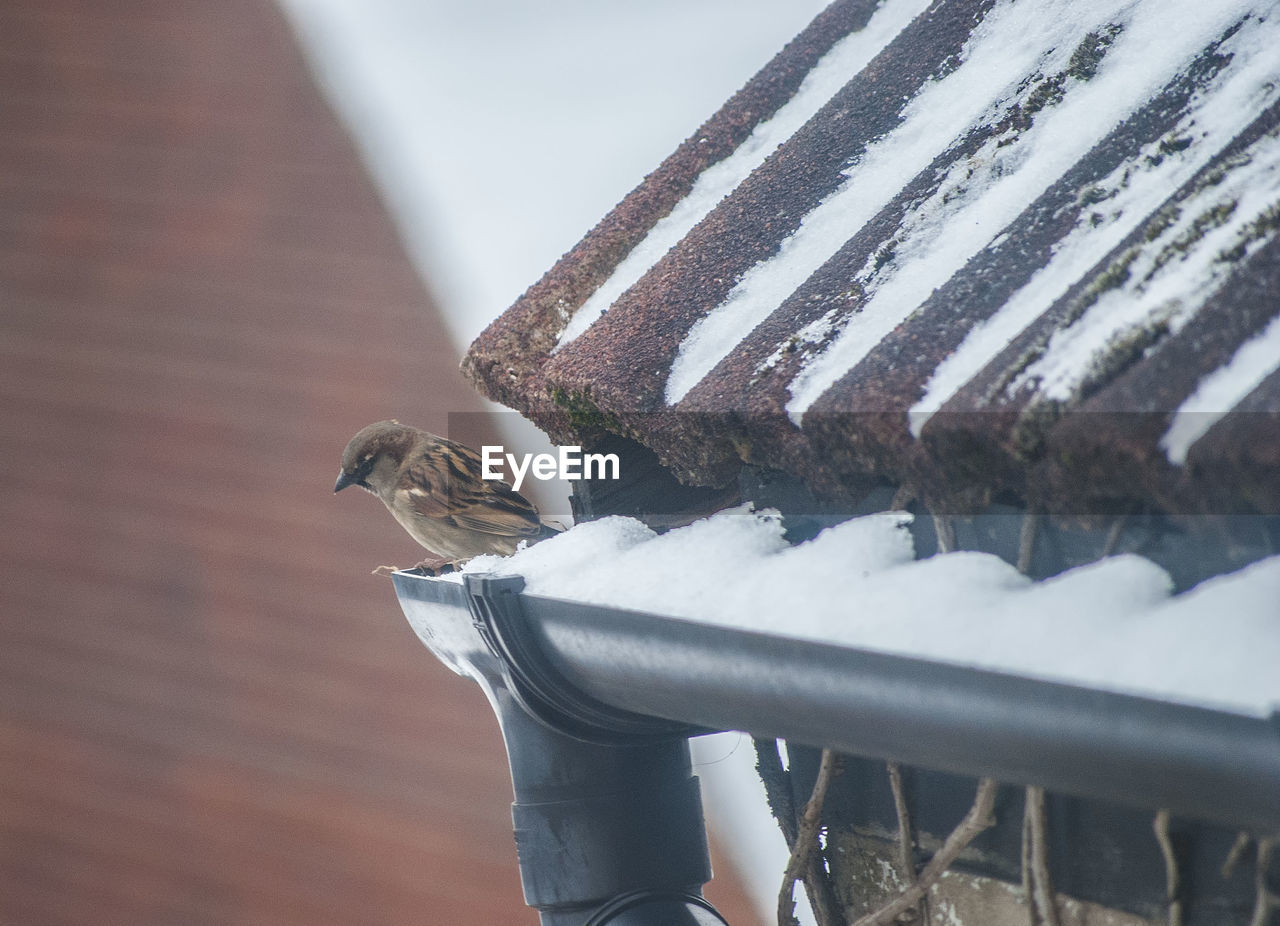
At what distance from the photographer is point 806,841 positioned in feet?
4.53

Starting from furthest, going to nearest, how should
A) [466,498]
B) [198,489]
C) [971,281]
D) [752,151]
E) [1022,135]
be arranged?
[198,489] < [466,498] < [752,151] < [1022,135] < [971,281]

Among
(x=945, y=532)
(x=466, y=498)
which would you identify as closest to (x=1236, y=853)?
(x=945, y=532)

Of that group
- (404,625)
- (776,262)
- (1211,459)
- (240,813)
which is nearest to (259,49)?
(404,625)

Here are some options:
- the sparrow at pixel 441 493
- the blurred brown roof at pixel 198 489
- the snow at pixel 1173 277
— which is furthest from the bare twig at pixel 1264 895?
the blurred brown roof at pixel 198 489

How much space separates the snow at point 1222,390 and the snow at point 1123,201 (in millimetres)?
214

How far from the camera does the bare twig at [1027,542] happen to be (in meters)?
0.89

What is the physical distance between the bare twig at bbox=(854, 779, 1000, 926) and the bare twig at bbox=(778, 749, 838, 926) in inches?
6.4

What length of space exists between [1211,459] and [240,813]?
463cm

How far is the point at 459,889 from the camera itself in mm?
4348

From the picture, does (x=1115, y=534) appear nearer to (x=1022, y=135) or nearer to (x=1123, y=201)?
(x=1123, y=201)

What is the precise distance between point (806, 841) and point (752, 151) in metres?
1.01

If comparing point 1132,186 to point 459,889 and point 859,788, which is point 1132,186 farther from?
point 459,889

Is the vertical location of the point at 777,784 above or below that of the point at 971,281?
below

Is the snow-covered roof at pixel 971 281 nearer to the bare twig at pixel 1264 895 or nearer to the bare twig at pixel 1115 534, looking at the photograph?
the bare twig at pixel 1115 534
